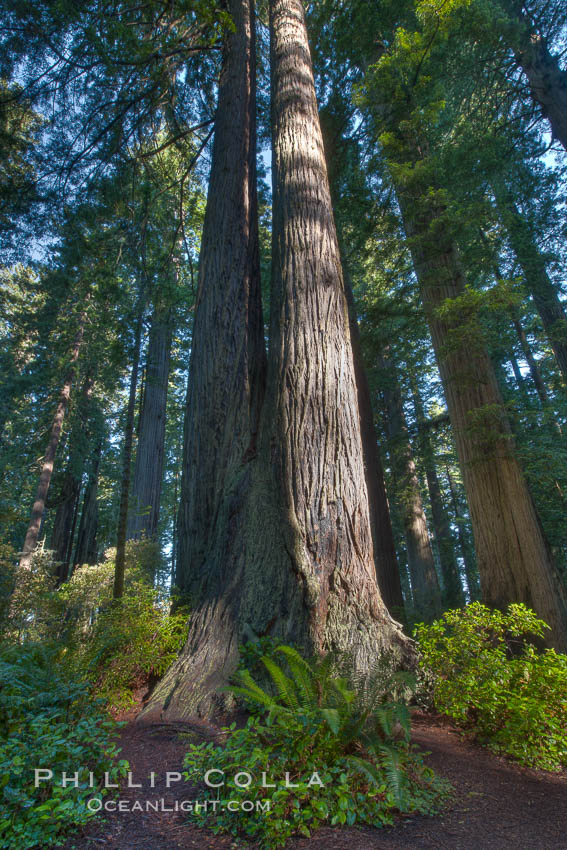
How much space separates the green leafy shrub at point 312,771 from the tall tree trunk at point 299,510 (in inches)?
28.4

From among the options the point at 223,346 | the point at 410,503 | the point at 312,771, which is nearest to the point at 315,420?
the point at 223,346

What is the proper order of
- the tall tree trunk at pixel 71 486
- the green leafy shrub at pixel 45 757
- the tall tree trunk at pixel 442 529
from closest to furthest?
the green leafy shrub at pixel 45 757, the tall tree trunk at pixel 442 529, the tall tree trunk at pixel 71 486

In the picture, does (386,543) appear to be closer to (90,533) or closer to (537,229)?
(537,229)

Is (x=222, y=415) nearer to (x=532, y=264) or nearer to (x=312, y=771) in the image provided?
(x=312, y=771)

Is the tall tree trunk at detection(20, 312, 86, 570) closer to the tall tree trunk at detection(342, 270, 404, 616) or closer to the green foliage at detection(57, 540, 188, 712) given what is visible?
the green foliage at detection(57, 540, 188, 712)

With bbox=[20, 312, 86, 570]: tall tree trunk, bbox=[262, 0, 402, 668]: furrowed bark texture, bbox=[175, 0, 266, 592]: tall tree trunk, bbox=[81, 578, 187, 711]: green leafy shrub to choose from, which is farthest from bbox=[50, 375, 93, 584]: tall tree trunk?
bbox=[262, 0, 402, 668]: furrowed bark texture

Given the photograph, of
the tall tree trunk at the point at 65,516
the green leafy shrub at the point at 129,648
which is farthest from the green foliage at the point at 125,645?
the tall tree trunk at the point at 65,516

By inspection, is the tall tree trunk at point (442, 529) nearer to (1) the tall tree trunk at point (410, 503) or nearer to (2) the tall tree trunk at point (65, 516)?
(1) the tall tree trunk at point (410, 503)

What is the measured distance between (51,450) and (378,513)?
10.1 m

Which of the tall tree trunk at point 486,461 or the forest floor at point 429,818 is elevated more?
the tall tree trunk at point 486,461

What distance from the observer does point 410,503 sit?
39.7 feet

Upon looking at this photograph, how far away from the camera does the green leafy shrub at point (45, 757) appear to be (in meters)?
1.69

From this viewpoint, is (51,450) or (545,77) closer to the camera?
(545,77)

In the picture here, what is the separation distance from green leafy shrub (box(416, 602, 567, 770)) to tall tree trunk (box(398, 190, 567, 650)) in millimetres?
1586
